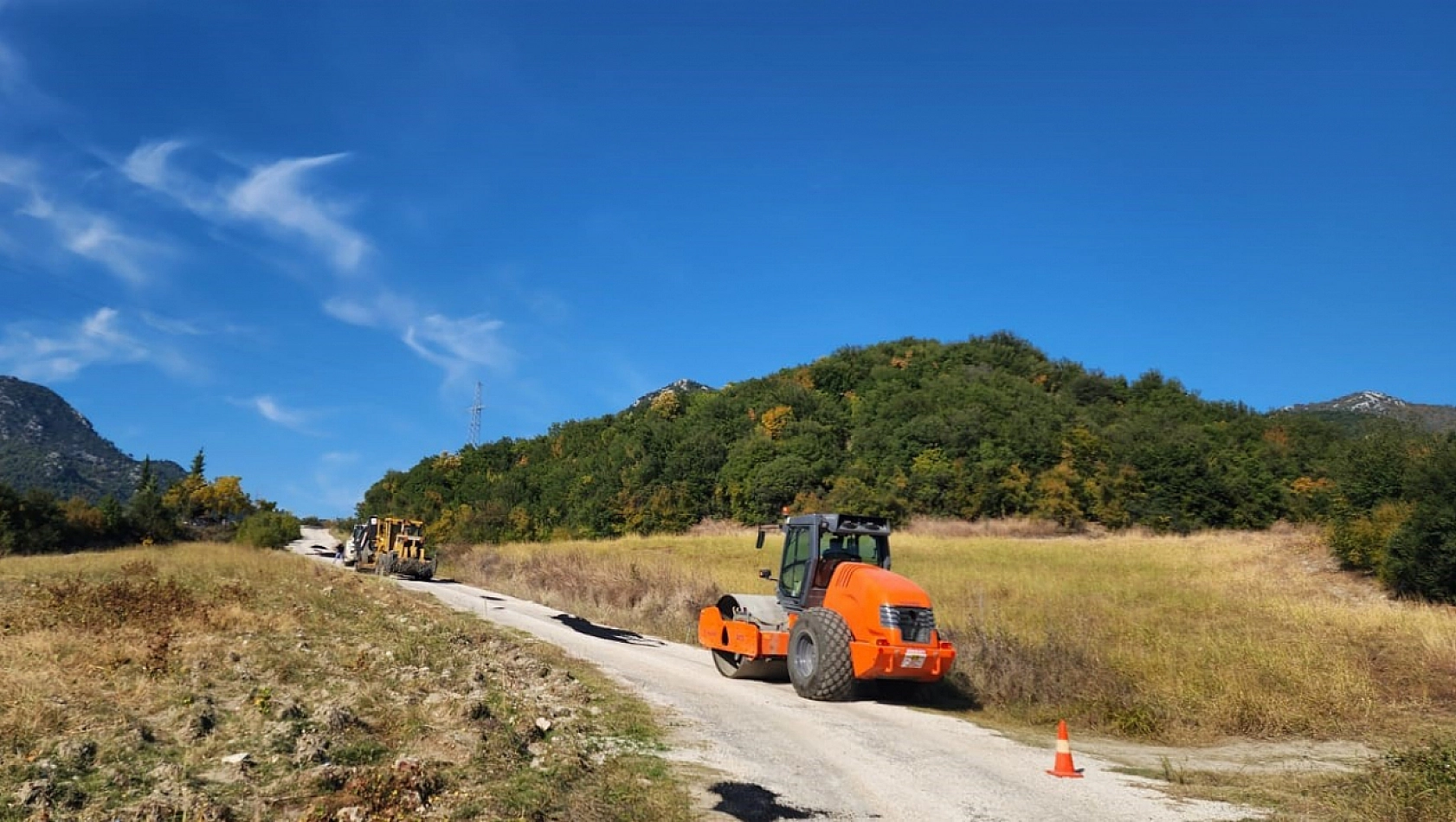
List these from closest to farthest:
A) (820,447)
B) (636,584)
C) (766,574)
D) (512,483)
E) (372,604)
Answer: (766,574), (372,604), (636,584), (820,447), (512,483)

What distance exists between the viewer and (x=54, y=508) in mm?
51719

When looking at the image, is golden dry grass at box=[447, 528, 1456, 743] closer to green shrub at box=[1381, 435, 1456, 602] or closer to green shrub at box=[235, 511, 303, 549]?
green shrub at box=[1381, 435, 1456, 602]

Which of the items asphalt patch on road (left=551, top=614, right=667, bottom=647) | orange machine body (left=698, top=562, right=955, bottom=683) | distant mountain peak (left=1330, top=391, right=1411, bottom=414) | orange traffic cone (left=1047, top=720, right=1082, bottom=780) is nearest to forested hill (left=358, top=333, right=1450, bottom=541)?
asphalt patch on road (left=551, top=614, right=667, bottom=647)

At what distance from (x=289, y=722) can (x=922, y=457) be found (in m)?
68.7

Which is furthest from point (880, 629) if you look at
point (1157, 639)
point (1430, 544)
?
point (1430, 544)

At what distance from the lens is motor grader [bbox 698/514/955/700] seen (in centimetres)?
1151

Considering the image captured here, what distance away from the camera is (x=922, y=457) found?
2881 inches

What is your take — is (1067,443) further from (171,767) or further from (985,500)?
(171,767)

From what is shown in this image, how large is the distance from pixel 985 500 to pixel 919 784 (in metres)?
62.9

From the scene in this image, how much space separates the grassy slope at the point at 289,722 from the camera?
5785mm

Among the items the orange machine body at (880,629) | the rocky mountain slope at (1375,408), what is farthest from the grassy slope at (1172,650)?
the rocky mountain slope at (1375,408)

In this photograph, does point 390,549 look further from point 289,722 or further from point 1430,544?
point 1430,544

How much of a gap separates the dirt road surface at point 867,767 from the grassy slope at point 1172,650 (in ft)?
4.73

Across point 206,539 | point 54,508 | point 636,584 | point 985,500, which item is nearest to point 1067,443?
point 985,500
